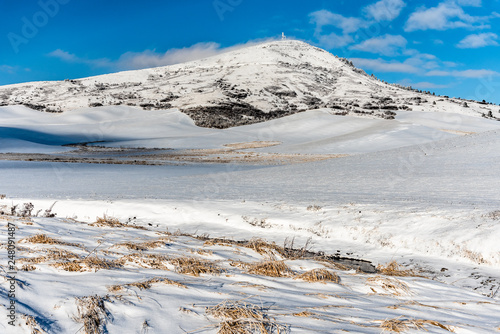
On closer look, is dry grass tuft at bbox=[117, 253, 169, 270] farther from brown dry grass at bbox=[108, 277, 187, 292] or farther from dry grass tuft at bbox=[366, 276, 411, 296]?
dry grass tuft at bbox=[366, 276, 411, 296]

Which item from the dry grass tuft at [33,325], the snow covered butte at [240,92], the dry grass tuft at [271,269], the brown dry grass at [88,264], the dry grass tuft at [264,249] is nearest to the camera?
the dry grass tuft at [33,325]

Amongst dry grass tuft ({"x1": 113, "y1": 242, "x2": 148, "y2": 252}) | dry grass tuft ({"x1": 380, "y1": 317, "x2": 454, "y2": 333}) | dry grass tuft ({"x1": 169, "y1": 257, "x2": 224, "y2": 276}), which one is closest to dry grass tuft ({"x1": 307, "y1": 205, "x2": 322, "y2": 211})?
dry grass tuft ({"x1": 169, "y1": 257, "x2": 224, "y2": 276})

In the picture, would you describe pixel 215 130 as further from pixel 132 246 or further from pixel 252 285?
pixel 252 285

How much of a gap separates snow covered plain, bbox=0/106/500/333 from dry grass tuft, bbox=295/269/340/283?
0.07 ft

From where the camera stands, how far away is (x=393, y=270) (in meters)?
4.90

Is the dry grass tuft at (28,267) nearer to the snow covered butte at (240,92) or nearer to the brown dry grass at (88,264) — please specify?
the brown dry grass at (88,264)

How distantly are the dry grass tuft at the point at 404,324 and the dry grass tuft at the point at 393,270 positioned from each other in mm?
Result: 1767

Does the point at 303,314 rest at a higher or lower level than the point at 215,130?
lower

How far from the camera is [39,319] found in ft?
8.27

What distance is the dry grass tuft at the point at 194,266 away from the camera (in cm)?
398

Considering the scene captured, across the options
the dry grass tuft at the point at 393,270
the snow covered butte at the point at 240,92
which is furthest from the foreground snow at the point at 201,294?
the snow covered butte at the point at 240,92

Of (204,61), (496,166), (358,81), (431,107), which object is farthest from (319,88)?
(496,166)

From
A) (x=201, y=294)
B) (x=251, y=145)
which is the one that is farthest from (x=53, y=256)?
(x=251, y=145)

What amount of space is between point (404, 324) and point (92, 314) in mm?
2365
